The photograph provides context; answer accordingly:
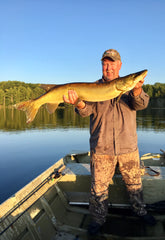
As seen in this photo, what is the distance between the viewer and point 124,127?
3049mm

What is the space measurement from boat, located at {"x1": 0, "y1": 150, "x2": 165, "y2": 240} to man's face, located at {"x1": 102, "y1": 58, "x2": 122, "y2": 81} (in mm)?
1982

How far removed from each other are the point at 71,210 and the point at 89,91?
8.22ft

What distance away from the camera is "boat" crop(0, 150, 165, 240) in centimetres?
289

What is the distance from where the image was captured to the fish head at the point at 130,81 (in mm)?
2684

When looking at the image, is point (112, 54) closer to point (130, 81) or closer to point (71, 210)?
point (130, 81)

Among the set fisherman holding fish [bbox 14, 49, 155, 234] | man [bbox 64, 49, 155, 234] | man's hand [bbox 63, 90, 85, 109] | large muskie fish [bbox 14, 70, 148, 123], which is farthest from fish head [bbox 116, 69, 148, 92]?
man's hand [bbox 63, 90, 85, 109]

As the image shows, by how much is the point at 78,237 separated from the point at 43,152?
33.3 feet

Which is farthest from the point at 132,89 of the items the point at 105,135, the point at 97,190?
the point at 97,190

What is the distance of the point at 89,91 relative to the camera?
3049mm

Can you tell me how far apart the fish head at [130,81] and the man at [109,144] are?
232 millimetres

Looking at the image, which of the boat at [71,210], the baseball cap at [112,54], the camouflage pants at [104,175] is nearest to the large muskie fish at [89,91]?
the baseball cap at [112,54]

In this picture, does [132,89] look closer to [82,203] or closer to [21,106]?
[21,106]

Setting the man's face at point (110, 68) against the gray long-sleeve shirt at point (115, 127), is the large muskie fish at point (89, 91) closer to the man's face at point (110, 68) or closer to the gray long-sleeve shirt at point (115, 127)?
the gray long-sleeve shirt at point (115, 127)

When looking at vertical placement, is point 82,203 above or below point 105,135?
below
